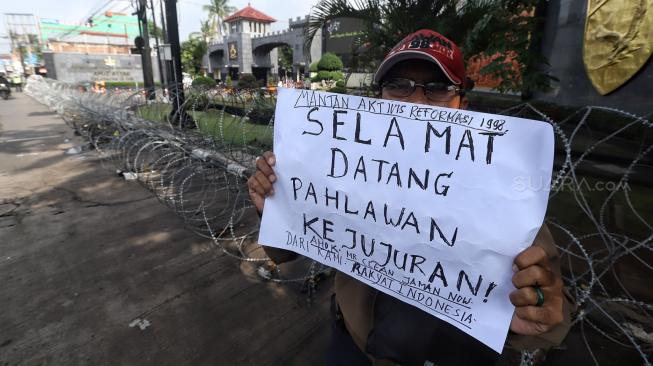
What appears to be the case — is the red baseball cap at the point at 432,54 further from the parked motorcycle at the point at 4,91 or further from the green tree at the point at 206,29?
the green tree at the point at 206,29

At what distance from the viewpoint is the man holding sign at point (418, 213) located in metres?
1.01

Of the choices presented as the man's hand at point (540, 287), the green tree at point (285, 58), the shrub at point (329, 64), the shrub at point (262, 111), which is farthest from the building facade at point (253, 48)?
the man's hand at point (540, 287)

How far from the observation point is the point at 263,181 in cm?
155

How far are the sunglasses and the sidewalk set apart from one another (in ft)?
6.59

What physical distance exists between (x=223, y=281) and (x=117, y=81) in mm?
45015

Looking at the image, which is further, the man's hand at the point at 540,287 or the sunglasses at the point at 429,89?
the sunglasses at the point at 429,89

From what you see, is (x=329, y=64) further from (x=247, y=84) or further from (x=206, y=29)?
(x=206, y=29)

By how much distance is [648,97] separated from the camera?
613 centimetres

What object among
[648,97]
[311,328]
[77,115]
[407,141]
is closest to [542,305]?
[407,141]

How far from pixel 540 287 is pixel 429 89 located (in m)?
0.84

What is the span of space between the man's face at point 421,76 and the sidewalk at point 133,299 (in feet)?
6.58

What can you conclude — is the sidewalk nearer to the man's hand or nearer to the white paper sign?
the white paper sign

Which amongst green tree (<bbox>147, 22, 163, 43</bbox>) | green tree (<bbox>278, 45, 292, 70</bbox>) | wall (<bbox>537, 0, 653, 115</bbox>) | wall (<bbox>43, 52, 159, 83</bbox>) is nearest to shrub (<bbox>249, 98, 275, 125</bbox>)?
wall (<bbox>537, 0, 653, 115</bbox>)

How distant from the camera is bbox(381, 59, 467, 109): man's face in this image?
1389 millimetres
